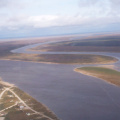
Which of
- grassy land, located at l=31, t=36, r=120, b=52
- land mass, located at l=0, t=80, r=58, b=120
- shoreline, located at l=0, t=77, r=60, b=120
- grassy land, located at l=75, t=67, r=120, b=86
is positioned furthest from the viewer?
grassy land, located at l=31, t=36, r=120, b=52

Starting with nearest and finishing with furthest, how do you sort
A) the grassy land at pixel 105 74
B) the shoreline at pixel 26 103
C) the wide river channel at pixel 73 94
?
the shoreline at pixel 26 103 → the wide river channel at pixel 73 94 → the grassy land at pixel 105 74

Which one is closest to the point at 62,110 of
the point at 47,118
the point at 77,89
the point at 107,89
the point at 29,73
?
the point at 47,118

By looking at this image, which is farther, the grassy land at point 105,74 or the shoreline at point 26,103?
the grassy land at point 105,74

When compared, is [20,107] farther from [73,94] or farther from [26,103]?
[73,94]

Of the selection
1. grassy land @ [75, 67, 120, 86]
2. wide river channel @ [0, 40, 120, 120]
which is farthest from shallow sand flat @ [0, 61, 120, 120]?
grassy land @ [75, 67, 120, 86]

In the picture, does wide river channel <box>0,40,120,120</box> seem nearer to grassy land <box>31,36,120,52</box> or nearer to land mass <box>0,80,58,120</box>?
land mass <box>0,80,58,120</box>

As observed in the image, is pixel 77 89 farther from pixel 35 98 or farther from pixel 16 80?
pixel 16 80

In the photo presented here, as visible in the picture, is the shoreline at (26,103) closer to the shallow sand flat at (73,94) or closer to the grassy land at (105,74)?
the shallow sand flat at (73,94)

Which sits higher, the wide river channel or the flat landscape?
the flat landscape

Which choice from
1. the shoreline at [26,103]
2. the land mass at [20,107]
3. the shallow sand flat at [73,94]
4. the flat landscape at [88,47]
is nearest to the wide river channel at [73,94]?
the shallow sand flat at [73,94]
